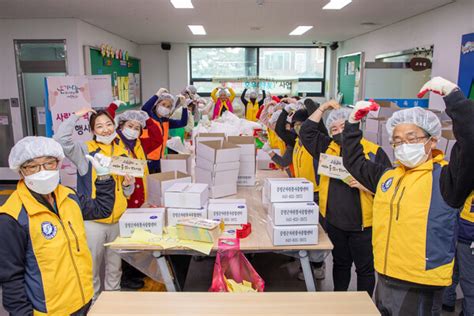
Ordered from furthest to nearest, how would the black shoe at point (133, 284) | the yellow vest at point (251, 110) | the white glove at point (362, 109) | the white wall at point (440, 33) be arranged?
the yellow vest at point (251, 110) → the white wall at point (440, 33) → the black shoe at point (133, 284) → the white glove at point (362, 109)

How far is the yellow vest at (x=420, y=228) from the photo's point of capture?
1.54 meters

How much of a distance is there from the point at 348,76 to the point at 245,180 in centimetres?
685

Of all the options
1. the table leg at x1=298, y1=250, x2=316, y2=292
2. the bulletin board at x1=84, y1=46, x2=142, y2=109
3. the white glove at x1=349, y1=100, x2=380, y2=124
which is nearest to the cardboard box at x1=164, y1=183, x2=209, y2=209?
the table leg at x1=298, y1=250, x2=316, y2=292

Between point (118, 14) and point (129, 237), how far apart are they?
446 centimetres

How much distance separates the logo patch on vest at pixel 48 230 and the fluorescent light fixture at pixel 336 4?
14.7ft

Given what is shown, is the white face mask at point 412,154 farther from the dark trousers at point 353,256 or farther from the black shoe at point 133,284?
the black shoe at point 133,284

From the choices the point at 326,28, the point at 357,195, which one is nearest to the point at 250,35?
the point at 326,28

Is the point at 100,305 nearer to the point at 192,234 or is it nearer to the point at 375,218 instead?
the point at 192,234

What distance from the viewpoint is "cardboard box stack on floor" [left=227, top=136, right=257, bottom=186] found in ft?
10.3

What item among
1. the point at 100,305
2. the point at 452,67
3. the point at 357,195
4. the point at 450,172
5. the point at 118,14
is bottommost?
the point at 100,305

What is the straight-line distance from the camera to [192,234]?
6.86 feet

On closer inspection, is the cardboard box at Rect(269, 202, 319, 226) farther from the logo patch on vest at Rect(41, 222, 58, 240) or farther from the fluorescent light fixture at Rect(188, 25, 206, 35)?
the fluorescent light fixture at Rect(188, 25, 206, 35)

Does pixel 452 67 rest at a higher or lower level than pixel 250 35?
lower

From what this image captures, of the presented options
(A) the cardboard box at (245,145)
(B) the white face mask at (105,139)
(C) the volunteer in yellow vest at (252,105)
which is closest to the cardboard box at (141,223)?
(B) the white face mask at (105,139)
